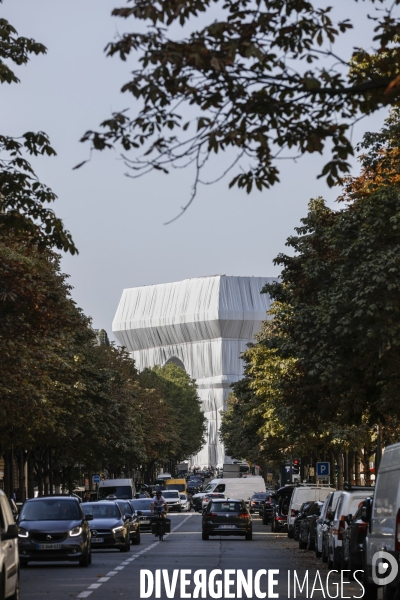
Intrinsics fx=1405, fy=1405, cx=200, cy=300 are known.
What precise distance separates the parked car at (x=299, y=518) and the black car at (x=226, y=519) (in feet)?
5.20

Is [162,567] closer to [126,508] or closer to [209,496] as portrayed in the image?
[126,508]

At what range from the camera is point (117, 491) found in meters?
71.7

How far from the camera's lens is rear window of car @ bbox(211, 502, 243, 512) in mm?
48281

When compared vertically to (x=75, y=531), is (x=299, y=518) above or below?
above

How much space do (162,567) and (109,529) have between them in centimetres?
891

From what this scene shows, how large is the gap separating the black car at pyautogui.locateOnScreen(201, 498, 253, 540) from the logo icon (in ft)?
97.6

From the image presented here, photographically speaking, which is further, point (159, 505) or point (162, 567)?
point (159, 505)

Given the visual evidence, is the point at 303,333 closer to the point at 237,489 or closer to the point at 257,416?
the point at 257,416

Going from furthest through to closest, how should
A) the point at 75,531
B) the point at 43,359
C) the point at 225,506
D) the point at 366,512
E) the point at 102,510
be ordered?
the point at 225,506
the point at 43,359
the point at 102,510
the point at 75,531
the point at 366,512

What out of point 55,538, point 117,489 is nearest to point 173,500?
point 117,489

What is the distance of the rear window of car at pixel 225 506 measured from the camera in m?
48.3

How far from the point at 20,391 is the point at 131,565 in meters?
13.7

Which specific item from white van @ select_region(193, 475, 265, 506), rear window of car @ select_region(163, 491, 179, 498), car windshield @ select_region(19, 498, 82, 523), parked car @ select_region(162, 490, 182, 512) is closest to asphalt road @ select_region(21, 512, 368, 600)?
car windshield @ select_region(19, 498, 82, 523)

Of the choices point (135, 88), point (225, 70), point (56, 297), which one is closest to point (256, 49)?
point (225, 70)
